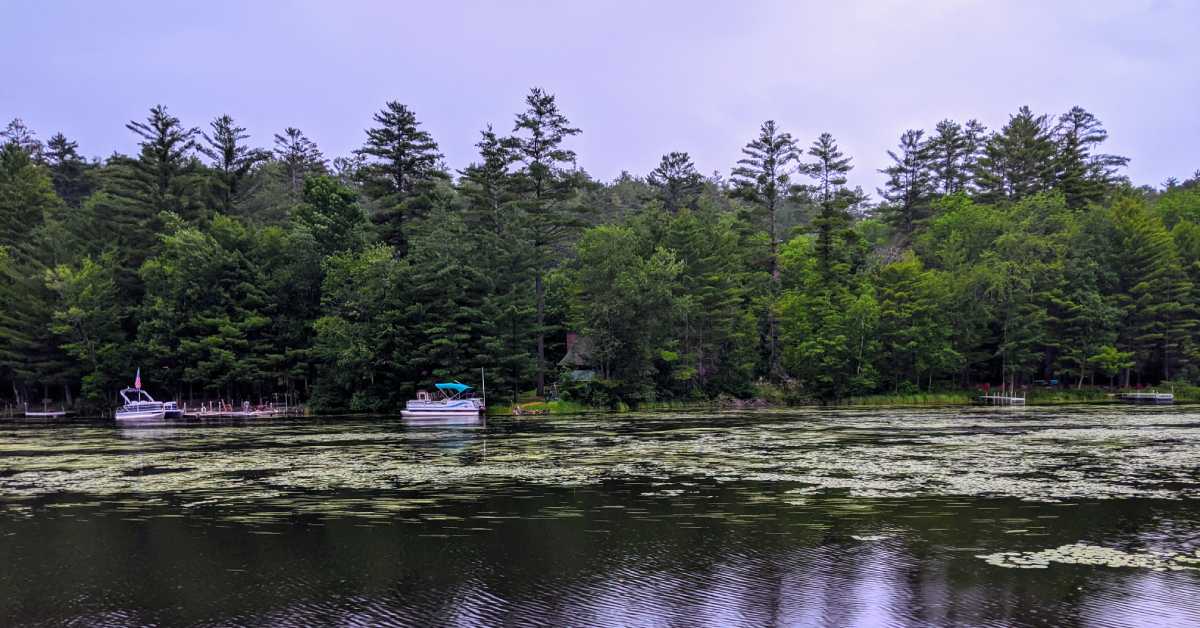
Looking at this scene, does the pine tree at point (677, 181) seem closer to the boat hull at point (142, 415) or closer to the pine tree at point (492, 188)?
the pine tree at point (492, 188)

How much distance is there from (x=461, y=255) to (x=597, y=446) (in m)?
31.5

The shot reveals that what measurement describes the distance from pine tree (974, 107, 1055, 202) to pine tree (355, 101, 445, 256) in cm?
5553

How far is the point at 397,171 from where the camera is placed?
6750cm

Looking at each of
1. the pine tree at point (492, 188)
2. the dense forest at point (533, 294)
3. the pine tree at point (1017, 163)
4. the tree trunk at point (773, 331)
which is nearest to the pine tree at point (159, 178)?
the dense forest at point (533, 294)

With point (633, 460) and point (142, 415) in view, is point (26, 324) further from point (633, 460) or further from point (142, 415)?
point (633, 460)

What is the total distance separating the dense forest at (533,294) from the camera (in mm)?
57625

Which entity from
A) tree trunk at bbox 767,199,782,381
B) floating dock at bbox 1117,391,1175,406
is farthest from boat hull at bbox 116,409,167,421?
floating dock at bbox 1117,391,1175,406

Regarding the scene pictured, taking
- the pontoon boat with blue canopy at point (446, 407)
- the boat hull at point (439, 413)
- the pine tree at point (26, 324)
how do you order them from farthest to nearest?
1. the pine tree at point (26, 324)
2. the pontoon boat with blue canopy at point (446, 407)
3. the boat hull at point (439, 413)

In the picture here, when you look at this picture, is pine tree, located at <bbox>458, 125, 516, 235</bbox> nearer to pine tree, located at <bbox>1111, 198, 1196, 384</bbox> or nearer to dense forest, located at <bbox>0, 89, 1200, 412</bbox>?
dense forest, located at <bbox>0, 89, 1200, 412</bbox>

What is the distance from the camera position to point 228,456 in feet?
92.3

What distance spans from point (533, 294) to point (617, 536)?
48905 mm

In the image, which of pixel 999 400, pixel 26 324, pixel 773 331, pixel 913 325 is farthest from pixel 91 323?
pixel 999 400

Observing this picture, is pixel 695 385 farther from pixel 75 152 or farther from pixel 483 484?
pixel 75 152

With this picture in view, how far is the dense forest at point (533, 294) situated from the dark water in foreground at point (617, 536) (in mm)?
29668
